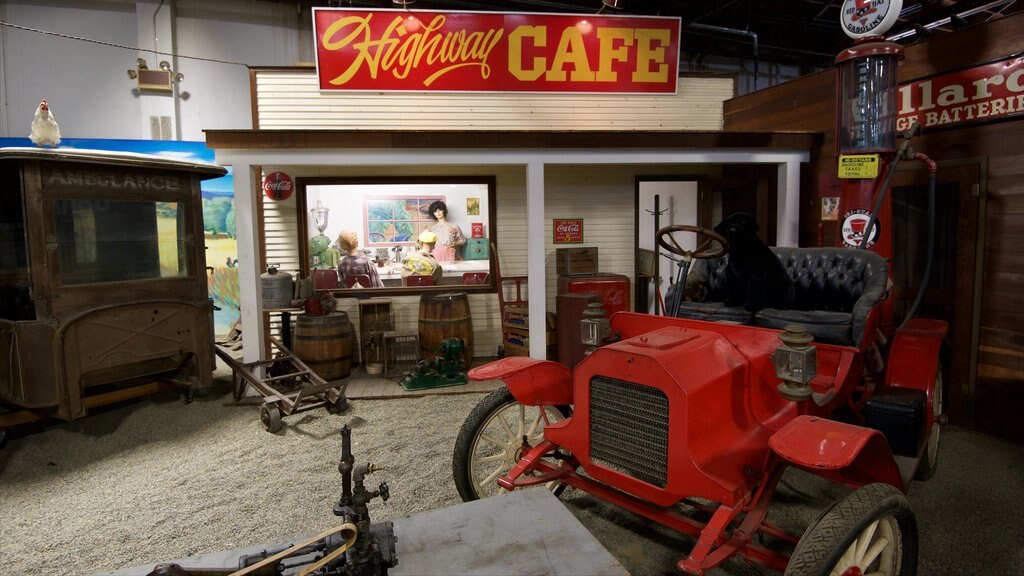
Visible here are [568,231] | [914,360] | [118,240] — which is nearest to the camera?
[914,360]

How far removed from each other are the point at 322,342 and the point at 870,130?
575cm

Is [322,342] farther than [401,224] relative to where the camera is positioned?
No

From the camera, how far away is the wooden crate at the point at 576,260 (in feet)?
26.5

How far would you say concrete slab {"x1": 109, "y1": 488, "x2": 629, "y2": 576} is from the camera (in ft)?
6.46

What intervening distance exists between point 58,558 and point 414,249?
5324mm

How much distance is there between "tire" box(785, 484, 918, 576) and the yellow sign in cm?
331

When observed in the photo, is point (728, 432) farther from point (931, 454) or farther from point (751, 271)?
point (931, 454)

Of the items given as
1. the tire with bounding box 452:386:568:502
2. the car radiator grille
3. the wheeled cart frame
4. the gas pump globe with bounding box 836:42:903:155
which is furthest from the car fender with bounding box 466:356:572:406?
the gas pump globe with bounding box 836:42:903:155

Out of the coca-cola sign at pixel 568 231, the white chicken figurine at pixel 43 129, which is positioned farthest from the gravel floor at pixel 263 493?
the coca-cola sign at pixel 568 231

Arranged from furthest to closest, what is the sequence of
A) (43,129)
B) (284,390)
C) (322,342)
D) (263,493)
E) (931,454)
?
(322,342) < (284,390) < (43,129) < (931,454) < (263,493)

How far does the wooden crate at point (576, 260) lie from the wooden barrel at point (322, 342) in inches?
121

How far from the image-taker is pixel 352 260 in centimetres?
780

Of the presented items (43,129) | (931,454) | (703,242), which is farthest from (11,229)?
(931,454)

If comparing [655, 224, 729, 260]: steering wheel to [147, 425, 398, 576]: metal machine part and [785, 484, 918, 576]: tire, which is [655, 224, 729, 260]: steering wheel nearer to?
[785, 484, 918, 576]: tire
